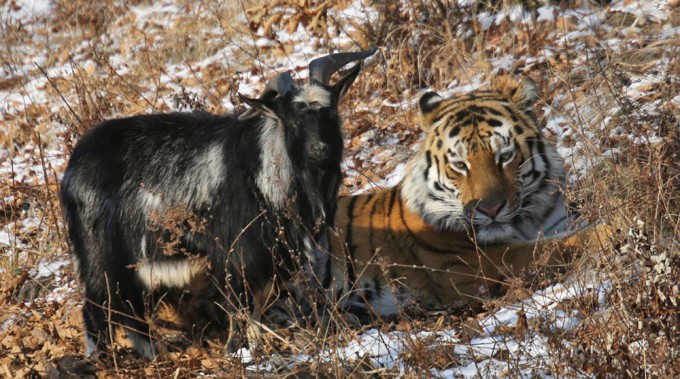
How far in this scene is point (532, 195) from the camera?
6031mm

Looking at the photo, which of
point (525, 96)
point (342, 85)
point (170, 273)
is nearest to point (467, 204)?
point (525, 96)

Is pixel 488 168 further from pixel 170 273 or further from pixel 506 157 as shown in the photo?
pixel 170 273

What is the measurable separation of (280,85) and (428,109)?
4.64ft

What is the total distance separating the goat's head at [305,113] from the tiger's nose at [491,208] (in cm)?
101

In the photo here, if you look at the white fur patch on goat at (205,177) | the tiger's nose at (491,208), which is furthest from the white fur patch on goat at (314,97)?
the tiger's nose at (491,208)

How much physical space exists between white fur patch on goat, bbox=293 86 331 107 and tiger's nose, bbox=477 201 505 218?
121 centimetres

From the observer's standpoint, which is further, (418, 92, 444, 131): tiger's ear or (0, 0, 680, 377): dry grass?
(418, 92, 444, 131): tiger's ear

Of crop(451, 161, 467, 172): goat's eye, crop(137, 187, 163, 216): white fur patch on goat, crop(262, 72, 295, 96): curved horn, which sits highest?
crop(262, 72, 295, 96): curved horn

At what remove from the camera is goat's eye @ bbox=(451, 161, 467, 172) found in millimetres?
5926

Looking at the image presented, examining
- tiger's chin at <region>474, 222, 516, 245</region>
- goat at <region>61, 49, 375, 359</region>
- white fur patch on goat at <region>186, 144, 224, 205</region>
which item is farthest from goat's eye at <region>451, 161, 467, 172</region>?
white fur patch on goat at <region>186, 144, 224, 205</region>

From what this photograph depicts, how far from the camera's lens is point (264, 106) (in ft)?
17.6

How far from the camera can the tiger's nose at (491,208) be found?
5.69m

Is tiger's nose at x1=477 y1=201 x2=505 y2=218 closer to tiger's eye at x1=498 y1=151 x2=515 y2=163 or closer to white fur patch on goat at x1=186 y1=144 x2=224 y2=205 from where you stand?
tiger's eye at x1=498 y1=151 x2=515 y2=163

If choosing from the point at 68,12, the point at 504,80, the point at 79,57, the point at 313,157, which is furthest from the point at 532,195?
the point at 68,12
